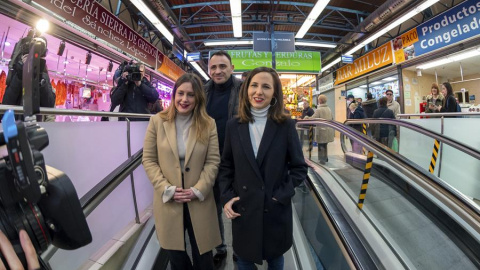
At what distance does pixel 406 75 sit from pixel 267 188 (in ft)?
31.3

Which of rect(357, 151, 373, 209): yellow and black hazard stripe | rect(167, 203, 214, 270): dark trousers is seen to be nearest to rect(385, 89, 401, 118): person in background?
rect(357, 151, 373, 209): yellow and black hazard stripe

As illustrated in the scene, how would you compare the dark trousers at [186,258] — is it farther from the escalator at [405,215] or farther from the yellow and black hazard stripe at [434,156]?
the yellow and black hazard stripe at [434,156]

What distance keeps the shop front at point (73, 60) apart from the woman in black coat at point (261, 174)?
2175mm

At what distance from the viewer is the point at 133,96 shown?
2.55 metres

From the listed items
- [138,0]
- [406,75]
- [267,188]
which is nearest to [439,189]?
[267,188]

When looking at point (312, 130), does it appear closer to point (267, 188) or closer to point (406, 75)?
point (267, 188)

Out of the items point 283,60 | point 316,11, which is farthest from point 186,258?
point 283,60

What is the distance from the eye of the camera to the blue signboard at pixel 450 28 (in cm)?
481

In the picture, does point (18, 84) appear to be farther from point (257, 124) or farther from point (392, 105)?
point (392, 105)

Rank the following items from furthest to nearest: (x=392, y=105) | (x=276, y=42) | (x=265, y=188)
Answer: (x=276, y=42) < (x=392, y=105) < (x=265, y=188)

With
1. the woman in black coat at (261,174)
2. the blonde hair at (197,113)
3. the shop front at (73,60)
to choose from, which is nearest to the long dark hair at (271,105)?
the woman in black coat at (261,174)

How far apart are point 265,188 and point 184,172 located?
52 cm

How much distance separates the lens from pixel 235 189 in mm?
1365

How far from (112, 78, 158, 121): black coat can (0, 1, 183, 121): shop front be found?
2.73ft
